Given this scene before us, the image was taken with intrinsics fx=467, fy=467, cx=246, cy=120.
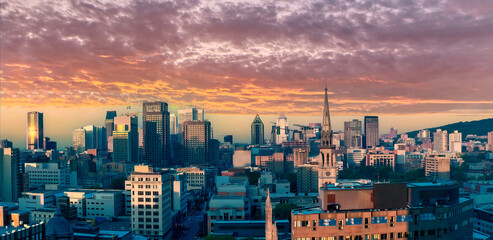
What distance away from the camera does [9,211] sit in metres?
90.2

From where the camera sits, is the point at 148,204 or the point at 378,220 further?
the point at 148,204

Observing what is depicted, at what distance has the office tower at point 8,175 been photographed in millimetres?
171375

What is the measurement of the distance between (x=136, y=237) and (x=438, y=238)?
62.3 metres

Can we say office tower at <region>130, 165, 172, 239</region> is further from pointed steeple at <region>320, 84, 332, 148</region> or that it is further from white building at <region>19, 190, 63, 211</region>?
pointed steeple at <region>320, 84, 332, 148</region>

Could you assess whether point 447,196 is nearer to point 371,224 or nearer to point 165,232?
point 371,224

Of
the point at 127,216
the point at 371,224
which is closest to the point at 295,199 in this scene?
the point at 127,216

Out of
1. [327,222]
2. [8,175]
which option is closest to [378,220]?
[327,222]

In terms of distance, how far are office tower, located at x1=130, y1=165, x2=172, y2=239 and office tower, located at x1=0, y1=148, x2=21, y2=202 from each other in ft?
269

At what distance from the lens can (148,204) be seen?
372ft

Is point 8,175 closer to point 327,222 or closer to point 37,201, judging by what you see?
point 37,201

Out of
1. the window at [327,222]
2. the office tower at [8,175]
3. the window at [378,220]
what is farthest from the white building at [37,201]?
the window at [378,220]

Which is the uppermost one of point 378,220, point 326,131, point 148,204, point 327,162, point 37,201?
point 326,131

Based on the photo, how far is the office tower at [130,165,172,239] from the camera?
112688 mm

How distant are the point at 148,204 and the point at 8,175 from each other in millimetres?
87187
